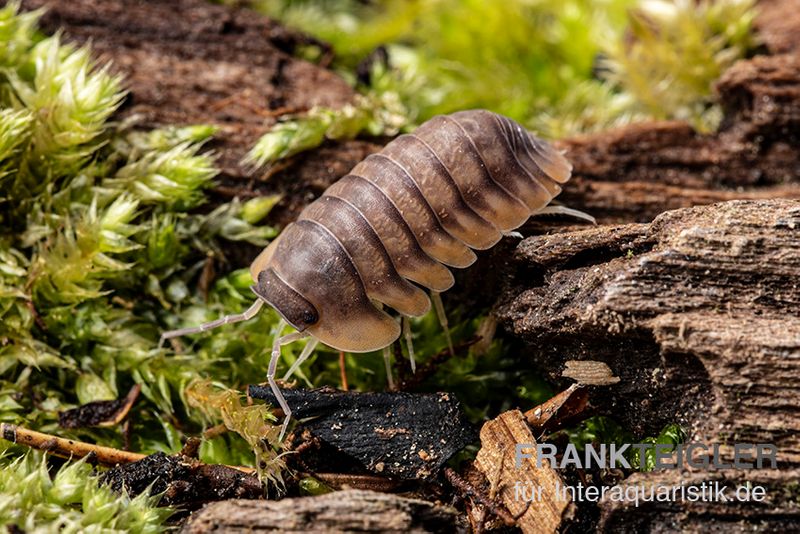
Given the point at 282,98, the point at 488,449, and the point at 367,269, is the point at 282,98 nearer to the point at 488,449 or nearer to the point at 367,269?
the point at 367,269

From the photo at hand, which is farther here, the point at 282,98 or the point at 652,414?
the point at 282,98

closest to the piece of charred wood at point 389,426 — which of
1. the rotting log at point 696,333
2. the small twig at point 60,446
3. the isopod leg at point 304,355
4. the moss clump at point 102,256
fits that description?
the isopod leg at point 304,355

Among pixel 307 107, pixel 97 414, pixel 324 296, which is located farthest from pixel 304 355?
pixel 307 107

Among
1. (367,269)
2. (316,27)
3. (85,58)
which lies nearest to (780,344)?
(367,269)

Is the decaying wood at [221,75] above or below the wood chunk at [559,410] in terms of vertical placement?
above

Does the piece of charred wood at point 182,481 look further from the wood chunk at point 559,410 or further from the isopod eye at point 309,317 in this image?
the wood chunk at point 559,410

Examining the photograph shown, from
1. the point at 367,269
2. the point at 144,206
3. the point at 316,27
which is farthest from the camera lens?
the point at 316,27

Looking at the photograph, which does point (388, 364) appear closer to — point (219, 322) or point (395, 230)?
point (395, 230)
